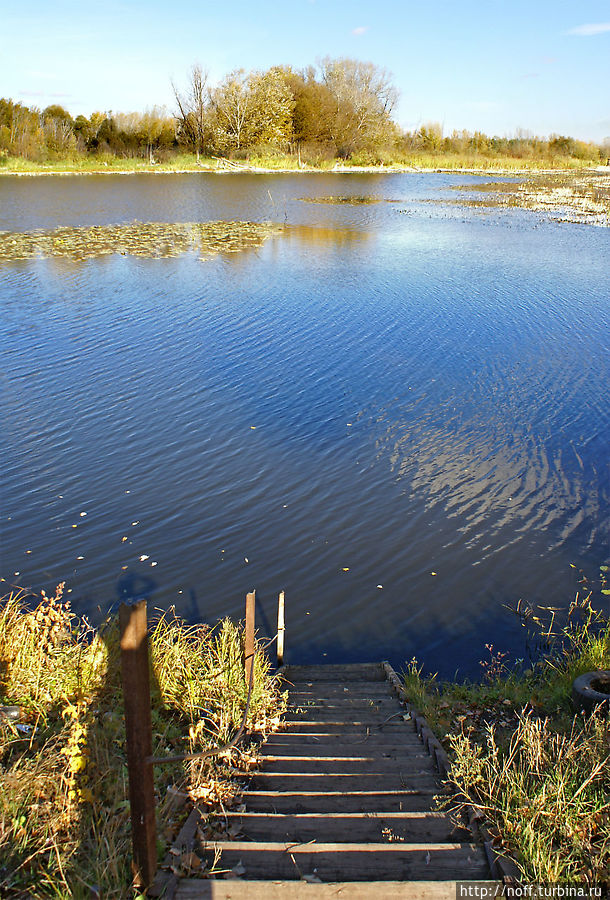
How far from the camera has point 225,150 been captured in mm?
71688

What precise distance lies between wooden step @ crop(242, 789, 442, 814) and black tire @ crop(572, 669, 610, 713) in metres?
1.80

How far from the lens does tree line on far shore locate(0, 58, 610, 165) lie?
64250 millimetres

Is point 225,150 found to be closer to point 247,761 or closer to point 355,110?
point 355,110

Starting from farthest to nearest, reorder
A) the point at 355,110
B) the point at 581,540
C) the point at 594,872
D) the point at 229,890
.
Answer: the point at 355,110 → the point at 581,540 → the point at 594,872 → the point at 229,890

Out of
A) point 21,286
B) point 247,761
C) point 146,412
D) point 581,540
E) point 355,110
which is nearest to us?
point 247,761

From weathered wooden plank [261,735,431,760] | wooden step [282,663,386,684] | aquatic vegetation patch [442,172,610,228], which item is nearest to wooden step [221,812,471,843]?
weathered wooden plank [261,735,431,760]

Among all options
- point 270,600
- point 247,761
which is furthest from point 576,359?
point 247,761

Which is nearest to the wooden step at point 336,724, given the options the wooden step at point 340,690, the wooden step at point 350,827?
the wooden step at point 340,690

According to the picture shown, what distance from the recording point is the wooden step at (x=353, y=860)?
10.9 feet

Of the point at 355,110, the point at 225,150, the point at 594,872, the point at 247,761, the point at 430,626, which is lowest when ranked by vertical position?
the point at 430,626

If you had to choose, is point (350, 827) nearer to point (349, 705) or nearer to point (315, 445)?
point (349, 705)

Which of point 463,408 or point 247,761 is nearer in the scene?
point 247,761

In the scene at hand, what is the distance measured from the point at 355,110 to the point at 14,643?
3482 inches

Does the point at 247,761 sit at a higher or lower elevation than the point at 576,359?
lower
